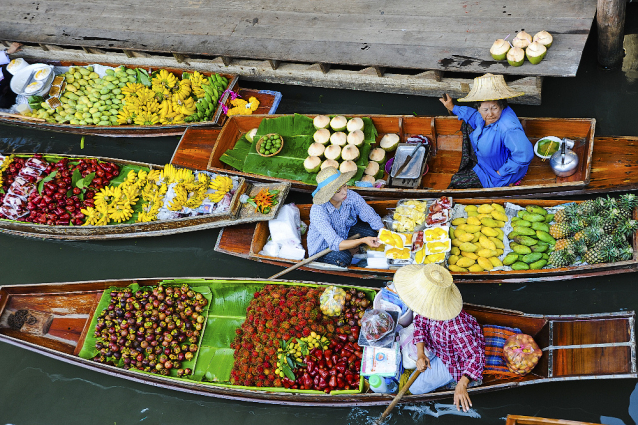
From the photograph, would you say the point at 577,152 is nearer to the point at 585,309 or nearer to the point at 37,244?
the point at 585,309

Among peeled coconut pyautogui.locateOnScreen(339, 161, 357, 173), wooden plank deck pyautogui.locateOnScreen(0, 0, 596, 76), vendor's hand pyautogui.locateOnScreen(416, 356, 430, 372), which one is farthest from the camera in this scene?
peeled coconut pyautogui.locateOnScreen(339, 161, 357, 173)

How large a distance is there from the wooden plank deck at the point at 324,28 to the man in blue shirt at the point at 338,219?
1.93 meters

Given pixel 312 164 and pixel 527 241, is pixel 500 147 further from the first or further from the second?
pixel 312 164

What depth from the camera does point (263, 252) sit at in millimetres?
5781

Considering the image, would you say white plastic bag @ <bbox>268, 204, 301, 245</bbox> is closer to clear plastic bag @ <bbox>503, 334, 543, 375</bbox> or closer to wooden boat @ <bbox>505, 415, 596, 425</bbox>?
clear plastic bag @ <bbox>503, 334, 543, 375</bbox>

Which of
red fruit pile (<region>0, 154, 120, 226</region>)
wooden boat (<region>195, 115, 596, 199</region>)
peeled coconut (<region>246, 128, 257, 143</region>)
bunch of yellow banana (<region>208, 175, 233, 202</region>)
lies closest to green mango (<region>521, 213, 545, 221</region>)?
wooden boat (<region>195, 115, 596, 199</region>)

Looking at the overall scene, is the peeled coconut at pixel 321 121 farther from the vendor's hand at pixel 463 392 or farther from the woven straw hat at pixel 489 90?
the vendor's hand at pixel 463 392

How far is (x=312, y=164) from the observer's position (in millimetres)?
6066

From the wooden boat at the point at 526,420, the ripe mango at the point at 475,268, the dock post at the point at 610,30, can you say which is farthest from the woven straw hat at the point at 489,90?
the wooden boat at the point at 526,420

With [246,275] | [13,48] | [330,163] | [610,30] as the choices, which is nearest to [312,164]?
[330,163]

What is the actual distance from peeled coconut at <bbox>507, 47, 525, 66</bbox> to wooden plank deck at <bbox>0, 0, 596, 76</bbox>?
0.07 m

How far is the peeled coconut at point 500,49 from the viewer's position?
18.5 feet

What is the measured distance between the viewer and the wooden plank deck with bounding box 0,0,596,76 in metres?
Answer: 5.79

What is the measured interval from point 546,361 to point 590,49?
15.4 feet
